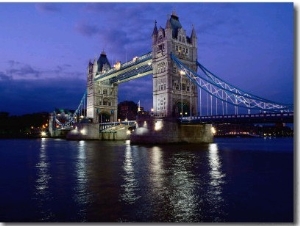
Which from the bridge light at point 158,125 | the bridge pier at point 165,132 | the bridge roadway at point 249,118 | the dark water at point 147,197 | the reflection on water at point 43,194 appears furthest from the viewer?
the bridge light at point 158,125

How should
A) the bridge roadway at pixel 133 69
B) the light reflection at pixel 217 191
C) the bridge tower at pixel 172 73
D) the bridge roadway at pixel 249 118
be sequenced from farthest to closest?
1. the bridge roadway at pixel 133 69
2. the bridge tower at pixel 172 73
3. the bridge roadway at pixel 249 118
4. the light reflection at pixel 217 191

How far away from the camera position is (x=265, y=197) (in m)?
10.9

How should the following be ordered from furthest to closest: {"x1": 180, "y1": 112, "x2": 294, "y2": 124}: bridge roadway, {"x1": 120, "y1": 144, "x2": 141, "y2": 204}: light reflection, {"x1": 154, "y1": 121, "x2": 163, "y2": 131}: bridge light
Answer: {"x1": 154, "y1": 121, "x2": 163, "y2": 131}: bridge light
{"x1": 180, "y1": 112, "x2": 294, "y2": 124}: bridge roadway
{"x1": 120, "y1": 144, "x2": 141, "y2": 204}: light reflection

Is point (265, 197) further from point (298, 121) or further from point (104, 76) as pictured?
point (104, 76)

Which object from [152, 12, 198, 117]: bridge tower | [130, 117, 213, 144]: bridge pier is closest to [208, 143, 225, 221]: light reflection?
[130, 117, 213, 144]: bridge pier

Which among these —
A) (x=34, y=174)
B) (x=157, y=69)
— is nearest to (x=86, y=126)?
(x=157, y=69)

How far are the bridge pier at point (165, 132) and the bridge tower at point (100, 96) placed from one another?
30.8 metres

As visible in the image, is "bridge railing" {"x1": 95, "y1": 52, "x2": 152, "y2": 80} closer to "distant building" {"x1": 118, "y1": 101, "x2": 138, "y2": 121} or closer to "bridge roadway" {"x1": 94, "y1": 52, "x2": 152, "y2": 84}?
"bridge roadway" {"x1": 94, "y1": 52, "x2": 152, "y2": 84}

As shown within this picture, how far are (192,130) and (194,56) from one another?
12.8m

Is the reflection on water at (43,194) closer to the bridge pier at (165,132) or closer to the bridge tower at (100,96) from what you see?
the bridge pier at (165,132)

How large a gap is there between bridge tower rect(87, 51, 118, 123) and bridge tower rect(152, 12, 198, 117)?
2849 centimetres

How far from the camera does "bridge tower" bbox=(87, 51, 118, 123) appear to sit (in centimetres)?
7744

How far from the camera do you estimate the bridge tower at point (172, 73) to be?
49.5m

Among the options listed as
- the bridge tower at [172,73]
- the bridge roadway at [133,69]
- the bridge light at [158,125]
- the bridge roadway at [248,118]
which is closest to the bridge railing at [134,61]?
the bridge roadway at [133,69]
